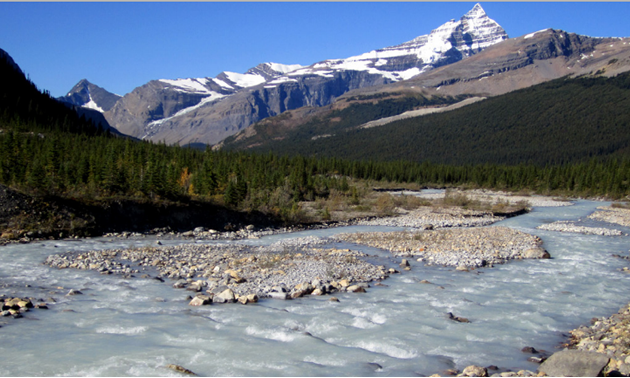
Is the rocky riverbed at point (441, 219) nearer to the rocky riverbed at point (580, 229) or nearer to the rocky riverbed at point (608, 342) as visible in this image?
the rocky riverbed at point (580, 229)

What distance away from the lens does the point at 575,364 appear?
25.3ft

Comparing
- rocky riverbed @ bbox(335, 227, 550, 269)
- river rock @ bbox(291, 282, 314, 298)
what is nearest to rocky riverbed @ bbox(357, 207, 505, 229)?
rocky riverbed @ bbox(335, 227, 550, 269)

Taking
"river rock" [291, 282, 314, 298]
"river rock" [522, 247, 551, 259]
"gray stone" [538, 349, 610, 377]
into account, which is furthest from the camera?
"river rock" [522, 247, 551, 259]

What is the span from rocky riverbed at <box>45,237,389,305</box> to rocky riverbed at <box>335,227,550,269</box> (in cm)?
331

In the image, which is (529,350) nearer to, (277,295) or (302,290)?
(302,290)

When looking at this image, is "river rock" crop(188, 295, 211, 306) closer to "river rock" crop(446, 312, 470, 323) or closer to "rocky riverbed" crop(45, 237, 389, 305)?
"rocky riverbed" crop(45, 237, 389, 305)

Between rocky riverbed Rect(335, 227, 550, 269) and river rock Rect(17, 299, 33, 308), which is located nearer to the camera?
river rock Rect(17, 299, 33, 308)

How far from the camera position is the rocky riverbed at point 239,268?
44.3ft

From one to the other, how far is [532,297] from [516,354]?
16.9 ft

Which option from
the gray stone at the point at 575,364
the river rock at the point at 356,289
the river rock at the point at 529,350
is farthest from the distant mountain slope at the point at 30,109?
the gray stone at the point at 575,364

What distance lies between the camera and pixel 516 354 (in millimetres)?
9359

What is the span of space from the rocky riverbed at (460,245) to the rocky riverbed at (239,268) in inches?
130

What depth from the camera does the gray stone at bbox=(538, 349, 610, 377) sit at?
7527 millimetres

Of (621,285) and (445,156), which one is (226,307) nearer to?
(621,285)
